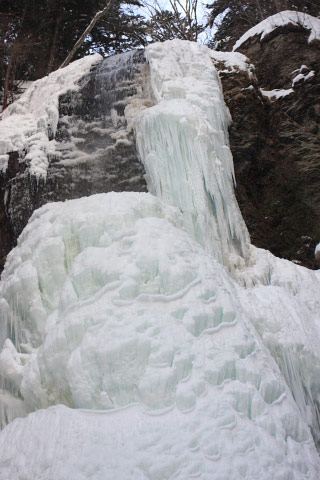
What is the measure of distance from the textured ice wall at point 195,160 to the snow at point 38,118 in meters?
1.17

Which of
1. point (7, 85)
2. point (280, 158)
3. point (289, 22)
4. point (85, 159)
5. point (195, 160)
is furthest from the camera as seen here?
point (7, 85)

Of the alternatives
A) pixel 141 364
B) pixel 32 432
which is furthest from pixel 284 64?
pixel 32 432

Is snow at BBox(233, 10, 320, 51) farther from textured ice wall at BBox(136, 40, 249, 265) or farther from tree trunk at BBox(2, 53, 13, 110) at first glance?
tree trunk at BBox(2, 53, 13, 110)

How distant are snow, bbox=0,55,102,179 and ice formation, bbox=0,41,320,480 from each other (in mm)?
1520

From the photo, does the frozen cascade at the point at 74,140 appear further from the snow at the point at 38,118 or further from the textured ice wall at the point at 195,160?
the textured ice wall at the point at 195,160

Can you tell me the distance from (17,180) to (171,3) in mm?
10502

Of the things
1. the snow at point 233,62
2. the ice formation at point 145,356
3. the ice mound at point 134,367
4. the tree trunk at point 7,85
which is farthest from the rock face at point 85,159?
the tree trunk at point 7,85

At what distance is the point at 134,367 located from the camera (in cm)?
197

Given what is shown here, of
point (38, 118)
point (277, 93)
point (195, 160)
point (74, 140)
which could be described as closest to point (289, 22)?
point (277, 93)

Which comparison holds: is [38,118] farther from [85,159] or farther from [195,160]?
[195,160]

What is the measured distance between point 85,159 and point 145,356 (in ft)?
10.1

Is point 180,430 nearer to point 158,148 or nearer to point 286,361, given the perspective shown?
point 286,361

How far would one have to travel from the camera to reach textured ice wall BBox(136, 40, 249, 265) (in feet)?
12.1

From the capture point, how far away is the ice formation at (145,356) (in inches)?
66.5
